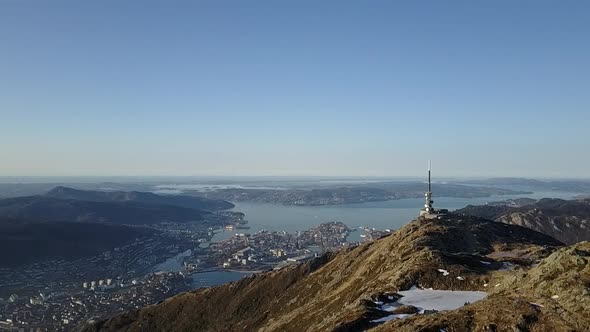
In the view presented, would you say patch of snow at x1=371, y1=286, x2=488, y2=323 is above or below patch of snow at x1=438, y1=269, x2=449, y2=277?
below

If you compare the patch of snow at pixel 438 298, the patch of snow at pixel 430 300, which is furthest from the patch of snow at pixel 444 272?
the patch of snow at pixel 438 298

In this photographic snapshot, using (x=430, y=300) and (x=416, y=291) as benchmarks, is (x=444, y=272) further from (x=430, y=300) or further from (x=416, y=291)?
(x=430, y=300)

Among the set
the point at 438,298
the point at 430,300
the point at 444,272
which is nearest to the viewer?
the point at 430,300

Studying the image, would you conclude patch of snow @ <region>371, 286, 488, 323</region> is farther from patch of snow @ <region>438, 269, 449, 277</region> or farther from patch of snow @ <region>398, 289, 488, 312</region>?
patch of snow @ <region>438, 269, 449, 277</region>

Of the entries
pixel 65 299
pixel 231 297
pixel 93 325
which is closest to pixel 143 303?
pixel 65 299

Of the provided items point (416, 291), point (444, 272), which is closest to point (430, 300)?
point (416, 291)

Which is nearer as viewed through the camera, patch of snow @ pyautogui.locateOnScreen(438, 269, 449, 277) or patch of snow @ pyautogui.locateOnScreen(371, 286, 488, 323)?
patch of snow @ pyautogui.locateOnScreen(371, 286, 488, 323)

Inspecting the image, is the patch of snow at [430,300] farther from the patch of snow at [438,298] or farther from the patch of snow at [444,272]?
the patch of snow at [444,272]

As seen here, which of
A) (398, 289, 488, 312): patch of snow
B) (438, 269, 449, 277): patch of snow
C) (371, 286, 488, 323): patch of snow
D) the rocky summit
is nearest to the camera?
the rocky summit

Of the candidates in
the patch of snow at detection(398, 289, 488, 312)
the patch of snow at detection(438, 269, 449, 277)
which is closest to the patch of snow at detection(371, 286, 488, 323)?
the patch of snow at detection(398, 289, 488, 312)
